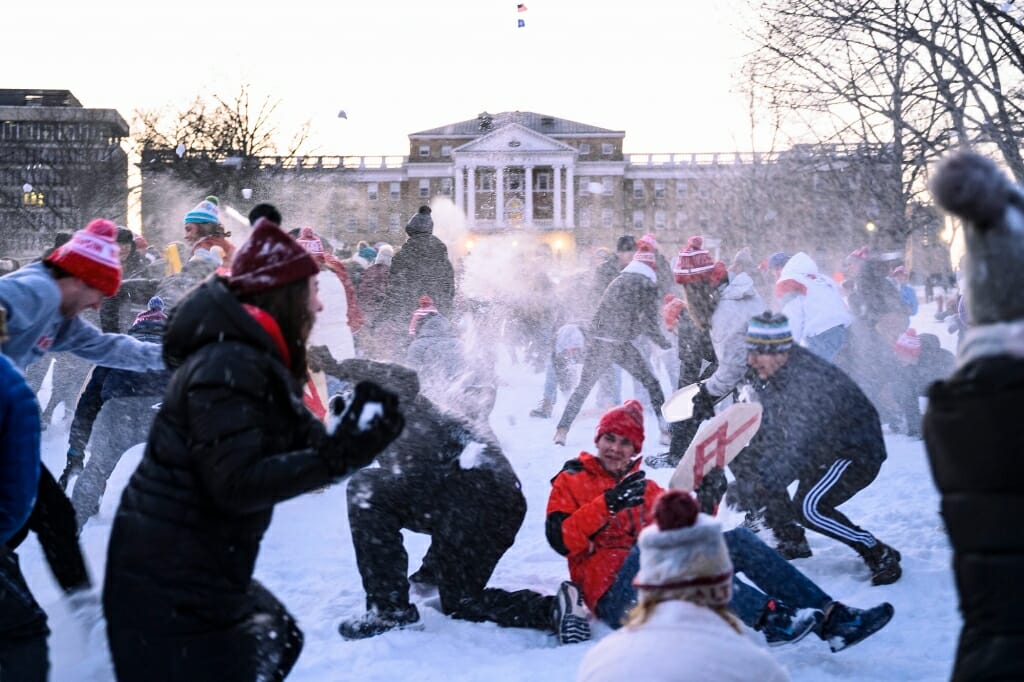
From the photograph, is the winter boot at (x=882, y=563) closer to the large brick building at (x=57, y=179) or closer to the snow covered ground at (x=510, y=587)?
the snow covered ground at (x=510, y=587)

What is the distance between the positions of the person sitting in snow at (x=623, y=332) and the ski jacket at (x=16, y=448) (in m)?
7.10

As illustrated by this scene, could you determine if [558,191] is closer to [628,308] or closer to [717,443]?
[628,308]

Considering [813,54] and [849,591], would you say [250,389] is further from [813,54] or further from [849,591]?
[813,54]

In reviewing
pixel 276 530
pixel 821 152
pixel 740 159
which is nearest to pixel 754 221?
pixel 740 159

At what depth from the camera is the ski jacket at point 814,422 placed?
5754 mm

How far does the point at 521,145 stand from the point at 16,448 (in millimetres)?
90811

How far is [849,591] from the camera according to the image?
559 cm

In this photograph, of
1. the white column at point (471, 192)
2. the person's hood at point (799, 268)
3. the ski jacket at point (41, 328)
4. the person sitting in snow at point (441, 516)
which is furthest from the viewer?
the white column at point (471, 192)

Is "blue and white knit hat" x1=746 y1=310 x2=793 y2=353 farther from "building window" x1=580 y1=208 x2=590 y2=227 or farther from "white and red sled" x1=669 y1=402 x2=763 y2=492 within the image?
"building window" x1=580 y1=208 x2=590 y2=227

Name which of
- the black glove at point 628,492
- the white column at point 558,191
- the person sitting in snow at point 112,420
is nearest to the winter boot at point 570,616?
the black glove at point 628,492

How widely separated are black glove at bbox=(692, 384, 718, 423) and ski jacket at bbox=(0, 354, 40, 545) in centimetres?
511

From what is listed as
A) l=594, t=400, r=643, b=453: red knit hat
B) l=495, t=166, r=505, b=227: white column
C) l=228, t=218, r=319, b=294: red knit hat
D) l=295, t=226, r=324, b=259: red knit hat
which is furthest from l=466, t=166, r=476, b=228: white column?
l=228, t=218, r=319, b=294: red knit hat

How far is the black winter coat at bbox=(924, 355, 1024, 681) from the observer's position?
199cm

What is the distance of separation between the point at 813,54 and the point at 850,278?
4450 mm
